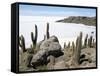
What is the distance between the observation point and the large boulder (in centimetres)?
193

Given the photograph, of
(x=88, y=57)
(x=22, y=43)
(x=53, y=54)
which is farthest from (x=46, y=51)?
(x=88, y=57)

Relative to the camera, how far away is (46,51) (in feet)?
6.44

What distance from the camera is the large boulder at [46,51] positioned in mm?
1934

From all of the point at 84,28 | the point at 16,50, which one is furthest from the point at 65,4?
the point at 16,50

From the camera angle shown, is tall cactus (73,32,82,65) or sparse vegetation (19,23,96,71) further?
tall cactus (73,32,82,65)

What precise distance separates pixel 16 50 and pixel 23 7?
332mm

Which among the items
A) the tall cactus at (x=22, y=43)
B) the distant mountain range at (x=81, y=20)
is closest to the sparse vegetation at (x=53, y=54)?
the tall cactus at (x=22, y=43)

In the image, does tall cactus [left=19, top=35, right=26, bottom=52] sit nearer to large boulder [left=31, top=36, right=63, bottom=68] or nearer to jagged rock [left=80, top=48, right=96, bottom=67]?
large boulder [left=31, top=36, right=63, bottom=68]

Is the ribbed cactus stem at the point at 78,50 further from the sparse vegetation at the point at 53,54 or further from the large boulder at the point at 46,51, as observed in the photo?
the large boulder at the point at 46,51

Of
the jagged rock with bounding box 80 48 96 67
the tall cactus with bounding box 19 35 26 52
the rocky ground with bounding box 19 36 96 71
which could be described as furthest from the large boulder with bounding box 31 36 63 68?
the jagged rock with bounding box 80 48 96 67

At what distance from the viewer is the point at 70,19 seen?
205 centimetres

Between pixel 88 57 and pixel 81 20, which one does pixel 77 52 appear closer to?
pixel 88 57

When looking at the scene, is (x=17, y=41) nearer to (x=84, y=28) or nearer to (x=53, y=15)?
(x=53, y=15)

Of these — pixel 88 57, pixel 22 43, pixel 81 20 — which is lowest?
pixel 88 57
